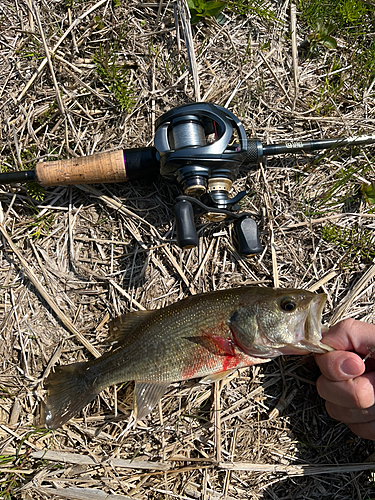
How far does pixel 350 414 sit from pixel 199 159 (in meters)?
2.51

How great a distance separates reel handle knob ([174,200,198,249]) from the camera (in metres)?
3.30

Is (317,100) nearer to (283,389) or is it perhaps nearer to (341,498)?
(283,389)

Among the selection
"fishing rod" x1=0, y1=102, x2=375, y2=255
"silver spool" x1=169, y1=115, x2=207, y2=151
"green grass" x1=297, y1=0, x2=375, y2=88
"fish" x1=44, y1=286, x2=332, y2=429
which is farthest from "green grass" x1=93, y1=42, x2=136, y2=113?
"fish" x1=44, y1=286, x2=332, y2=429

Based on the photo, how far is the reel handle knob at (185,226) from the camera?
130 inches

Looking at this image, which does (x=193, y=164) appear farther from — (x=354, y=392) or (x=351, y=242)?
(x=354, y=392)

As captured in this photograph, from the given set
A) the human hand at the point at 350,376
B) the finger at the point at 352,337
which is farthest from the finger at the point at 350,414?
the finger at the point at 352,337

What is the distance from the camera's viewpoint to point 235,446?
362cm

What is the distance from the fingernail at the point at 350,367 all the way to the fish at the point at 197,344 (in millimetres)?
220

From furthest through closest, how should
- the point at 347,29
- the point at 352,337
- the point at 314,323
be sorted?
the point at 347,29 → the point at 352,337 → the point at 314,323

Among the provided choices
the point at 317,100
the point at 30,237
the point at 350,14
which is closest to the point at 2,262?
the point at 30,237

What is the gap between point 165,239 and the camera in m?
3.84

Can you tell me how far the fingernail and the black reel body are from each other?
118 cm

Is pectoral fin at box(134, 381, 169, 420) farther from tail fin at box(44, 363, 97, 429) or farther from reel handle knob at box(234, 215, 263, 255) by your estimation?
reel handle knob at box(234, 215, 263, 255)

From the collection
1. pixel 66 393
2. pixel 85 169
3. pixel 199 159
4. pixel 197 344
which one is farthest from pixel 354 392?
pixel 85 169
